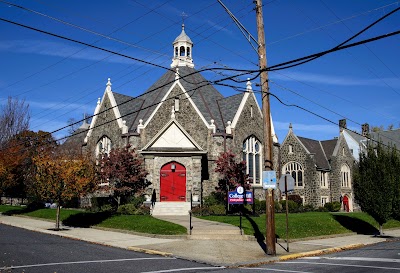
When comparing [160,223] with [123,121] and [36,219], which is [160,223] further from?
[123,121]

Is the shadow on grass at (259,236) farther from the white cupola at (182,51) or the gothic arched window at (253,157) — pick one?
the white cupola at (182,51)

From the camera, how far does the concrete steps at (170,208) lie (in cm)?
2767

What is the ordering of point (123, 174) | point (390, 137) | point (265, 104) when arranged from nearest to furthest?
1. point (265, 104)
2. point (123, 174)
3. point (390, 137)

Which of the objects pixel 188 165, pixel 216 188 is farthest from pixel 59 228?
pixel 216 188

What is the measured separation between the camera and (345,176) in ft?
162

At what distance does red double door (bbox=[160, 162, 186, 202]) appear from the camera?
98.3 feet

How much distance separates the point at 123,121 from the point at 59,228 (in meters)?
13.6

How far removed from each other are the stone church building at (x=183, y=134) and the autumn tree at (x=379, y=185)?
38.6ft

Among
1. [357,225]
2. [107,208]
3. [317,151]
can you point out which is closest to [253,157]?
[357,225]

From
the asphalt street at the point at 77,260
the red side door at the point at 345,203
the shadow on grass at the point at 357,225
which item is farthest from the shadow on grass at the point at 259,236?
the red side door at the point at 345,203

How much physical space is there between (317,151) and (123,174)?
3036cm

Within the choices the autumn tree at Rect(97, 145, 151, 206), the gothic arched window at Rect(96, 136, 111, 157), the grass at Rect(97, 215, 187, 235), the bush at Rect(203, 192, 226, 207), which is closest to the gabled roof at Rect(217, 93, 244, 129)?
the bush at Rect(203, 192, 226, 207)

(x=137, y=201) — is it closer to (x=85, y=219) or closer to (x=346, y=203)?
(x=85, y=219)

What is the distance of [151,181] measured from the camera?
1160 inches
